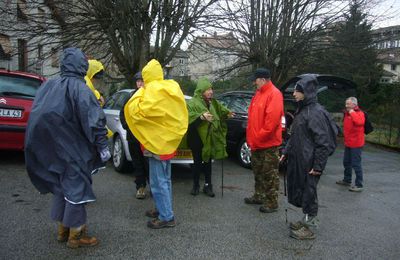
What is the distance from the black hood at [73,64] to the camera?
145 inches

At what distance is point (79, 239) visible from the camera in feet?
12.4

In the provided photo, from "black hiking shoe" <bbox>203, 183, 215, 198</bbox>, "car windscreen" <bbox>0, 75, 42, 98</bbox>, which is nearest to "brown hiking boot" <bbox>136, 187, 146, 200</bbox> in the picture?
"black hiking shoe" <bbox>203, 183, 215, 198</bbox>

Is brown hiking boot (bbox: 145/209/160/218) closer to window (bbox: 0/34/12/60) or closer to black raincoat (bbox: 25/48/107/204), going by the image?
black raincoat (bbox: 25/48/107/204)

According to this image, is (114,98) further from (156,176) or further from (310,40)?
(310,40)

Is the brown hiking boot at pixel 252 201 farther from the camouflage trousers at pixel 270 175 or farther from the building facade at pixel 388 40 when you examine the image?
the building facade at pixel 388 40

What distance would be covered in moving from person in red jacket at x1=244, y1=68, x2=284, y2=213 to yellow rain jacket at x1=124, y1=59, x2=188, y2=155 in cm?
136

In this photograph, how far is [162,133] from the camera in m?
4.13

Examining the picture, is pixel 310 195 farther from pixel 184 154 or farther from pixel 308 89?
pixel 184 154

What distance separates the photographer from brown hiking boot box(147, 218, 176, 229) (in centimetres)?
436

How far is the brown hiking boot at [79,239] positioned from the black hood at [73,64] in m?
1.47

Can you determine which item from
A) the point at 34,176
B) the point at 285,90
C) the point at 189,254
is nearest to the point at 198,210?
the point at 189,254

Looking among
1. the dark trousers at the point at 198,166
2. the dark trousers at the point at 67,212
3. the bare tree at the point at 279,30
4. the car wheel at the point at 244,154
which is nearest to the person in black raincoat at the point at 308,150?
the dark trousers at the point at 198,166

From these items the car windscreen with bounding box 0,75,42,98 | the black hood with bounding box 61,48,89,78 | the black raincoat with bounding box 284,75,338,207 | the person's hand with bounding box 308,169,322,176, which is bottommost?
the person's hand with bounding box 308,169,322,176

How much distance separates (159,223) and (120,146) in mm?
2671
